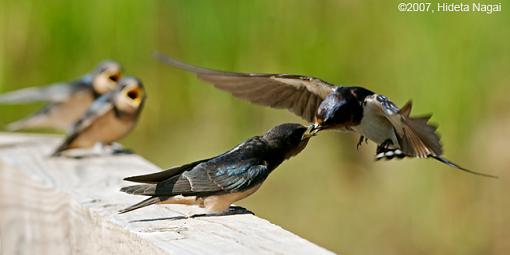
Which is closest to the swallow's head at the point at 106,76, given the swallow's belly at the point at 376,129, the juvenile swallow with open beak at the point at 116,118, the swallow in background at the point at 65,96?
the swallow in background at the point at 65,96

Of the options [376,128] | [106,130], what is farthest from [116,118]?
[376,128]

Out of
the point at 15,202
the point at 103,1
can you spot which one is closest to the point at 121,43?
the point at 103,1

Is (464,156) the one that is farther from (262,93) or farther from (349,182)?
(262,93)

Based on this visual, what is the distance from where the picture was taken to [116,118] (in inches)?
167

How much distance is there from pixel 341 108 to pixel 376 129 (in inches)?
9.2

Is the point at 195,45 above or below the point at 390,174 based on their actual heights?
above

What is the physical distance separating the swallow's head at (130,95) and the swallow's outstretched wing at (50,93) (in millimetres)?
701

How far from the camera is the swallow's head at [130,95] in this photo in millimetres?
4168

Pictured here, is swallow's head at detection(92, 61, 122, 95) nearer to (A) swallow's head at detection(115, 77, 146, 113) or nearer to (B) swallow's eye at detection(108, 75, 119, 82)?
(B) swallow's eye at detection(108, 75, 119, 82)

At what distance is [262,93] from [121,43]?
6.59ft

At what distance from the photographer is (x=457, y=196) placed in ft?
14.2

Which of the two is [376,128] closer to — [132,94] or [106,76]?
[132,94]

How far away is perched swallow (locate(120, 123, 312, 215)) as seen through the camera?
2227 mm

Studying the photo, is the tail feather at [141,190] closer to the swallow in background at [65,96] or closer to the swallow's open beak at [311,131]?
the swallow's open beak at [311,131]
